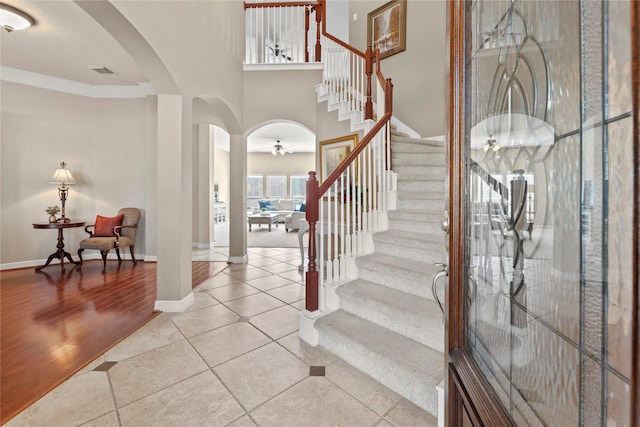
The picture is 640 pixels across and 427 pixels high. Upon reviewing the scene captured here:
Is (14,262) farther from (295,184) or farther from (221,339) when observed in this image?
(295,184)

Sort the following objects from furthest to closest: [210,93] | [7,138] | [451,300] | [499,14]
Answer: [7,138]
[210,93]
[451,300]
[499,14]

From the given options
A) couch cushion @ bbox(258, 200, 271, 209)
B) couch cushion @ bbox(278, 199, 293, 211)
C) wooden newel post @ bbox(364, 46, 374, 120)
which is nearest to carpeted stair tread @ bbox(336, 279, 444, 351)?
wooden newel post @ bbox(364, 46, 374, 120)

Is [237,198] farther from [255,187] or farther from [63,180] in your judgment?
[255,187]

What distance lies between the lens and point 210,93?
11.7 ft

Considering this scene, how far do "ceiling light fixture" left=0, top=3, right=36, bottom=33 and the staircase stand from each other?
425cm

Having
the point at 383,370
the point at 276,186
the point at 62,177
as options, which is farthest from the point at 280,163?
the point at 383,370

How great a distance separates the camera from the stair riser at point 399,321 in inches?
67.9

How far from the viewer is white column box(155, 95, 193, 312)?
2832mm

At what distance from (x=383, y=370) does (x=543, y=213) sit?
1.54 metres

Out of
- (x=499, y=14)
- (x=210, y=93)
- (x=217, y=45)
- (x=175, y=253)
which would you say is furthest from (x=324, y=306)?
(x=217, y=45)

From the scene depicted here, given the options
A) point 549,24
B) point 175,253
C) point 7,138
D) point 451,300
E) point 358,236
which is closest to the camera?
point 549,24

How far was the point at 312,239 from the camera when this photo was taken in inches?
86.4

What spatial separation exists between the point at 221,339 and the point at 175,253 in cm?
109

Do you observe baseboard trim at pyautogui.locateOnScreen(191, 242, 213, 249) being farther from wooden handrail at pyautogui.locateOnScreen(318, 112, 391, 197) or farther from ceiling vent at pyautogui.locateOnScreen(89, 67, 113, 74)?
wooden handrail at pyautogui.locateOnScreen(318, 112, 391, 197)
